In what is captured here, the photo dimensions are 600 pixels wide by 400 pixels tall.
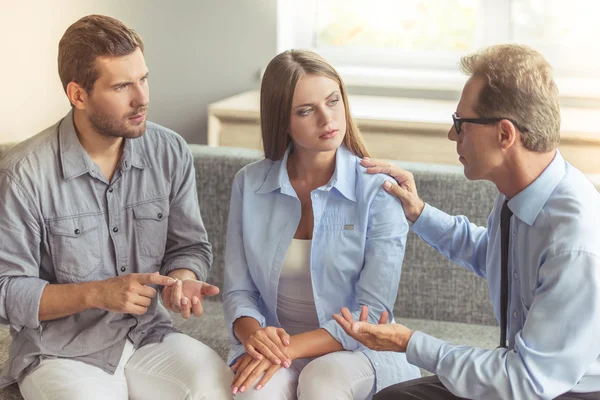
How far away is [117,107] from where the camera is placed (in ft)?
5.87

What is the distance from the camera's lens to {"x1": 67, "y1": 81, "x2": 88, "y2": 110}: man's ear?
1.80m

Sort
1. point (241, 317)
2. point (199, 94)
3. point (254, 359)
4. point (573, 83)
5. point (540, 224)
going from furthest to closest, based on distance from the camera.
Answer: point (199, 94)
point (573, 83)
point (241, 317)
point (254, 359)
point (540, 224)

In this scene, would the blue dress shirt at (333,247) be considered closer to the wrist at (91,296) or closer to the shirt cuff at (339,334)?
→ the shirt cuff at (339,334)

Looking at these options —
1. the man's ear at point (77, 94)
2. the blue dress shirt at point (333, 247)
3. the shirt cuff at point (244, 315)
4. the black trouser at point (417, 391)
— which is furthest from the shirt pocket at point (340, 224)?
the man's ear at point (77, 94)

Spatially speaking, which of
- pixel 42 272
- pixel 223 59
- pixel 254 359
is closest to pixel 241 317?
pixel 254 359

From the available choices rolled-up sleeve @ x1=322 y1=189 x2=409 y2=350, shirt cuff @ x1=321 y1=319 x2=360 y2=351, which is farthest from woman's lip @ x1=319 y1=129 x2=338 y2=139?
shirt cuff @ x1=321 y1=319 x2=360 y2=351

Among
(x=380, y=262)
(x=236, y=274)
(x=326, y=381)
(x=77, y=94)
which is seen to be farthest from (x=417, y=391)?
(x=77, y=94)

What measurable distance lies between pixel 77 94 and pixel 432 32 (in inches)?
70.8

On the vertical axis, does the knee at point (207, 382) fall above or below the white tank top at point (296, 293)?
below

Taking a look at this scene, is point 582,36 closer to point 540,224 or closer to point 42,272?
point 540,224

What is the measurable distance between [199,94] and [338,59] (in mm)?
563

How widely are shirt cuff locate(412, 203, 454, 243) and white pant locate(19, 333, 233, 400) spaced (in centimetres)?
53

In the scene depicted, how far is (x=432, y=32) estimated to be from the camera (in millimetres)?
3256

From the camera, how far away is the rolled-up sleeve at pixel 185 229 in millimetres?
1990
